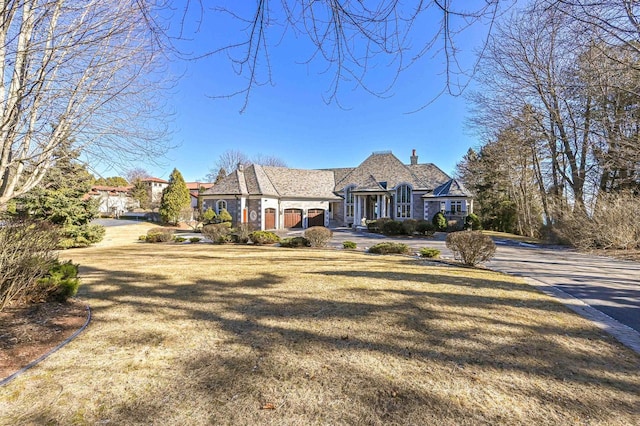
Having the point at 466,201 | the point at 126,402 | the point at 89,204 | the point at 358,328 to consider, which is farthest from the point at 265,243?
the point at 466,201

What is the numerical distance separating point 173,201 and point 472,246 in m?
29.6

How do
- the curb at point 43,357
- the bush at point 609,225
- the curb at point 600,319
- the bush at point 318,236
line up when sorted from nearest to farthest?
the curb at point 43,357, the curb at point 600,319, the bush at point 609,225, the bush at point 318,236

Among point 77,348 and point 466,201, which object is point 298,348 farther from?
point 466,201

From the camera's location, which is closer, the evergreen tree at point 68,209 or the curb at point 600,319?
the curb at point 600,319

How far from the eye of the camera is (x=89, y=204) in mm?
17578

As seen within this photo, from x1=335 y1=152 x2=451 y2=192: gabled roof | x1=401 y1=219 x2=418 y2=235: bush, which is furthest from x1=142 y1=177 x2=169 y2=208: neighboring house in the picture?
x1=401 y1=219 x2=418 y2=235: bush

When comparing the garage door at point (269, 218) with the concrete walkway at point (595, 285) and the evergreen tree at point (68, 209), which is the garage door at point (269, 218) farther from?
the concrete walkway at point (595, 285)

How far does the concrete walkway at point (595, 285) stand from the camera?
15.0ft

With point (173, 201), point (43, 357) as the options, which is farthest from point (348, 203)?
point (43, 357)


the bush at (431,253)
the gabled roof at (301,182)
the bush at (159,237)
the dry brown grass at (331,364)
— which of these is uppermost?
the gabled roof at (301,182)

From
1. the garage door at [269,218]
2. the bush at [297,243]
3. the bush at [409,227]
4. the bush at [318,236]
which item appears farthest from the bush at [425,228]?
the garage door at [269,218]

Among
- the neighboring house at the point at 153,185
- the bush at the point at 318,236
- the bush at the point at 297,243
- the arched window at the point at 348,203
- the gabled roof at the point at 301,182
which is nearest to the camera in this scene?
the bush at the point at 318,236

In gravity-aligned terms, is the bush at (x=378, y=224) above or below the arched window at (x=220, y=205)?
below

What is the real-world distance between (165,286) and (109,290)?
42.6 inches
